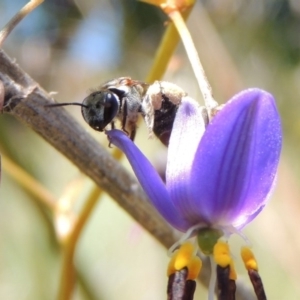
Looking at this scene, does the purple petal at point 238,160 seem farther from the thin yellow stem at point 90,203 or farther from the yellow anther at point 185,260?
the thin yellow stem at point 90,203

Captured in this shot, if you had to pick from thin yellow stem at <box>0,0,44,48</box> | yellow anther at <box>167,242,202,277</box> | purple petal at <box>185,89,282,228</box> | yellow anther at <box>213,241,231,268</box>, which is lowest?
yellow anther at <box>213,241,231,268</box>

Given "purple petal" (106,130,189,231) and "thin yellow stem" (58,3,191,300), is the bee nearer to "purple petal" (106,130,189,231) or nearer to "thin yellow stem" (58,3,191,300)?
"purple petal" (106,130,189,231)

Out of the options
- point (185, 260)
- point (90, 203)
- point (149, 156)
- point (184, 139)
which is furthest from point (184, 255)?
point (149, 156)

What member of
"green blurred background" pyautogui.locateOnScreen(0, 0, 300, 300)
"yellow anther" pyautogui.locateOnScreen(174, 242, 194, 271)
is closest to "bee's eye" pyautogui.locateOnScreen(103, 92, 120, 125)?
"yellow anther" pyautogui.locateOnScreen(174, 242, 194, 271)

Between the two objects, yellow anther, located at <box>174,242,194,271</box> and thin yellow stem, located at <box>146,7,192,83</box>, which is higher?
thin yellow stem, located at <box>146,7,192,83</box>

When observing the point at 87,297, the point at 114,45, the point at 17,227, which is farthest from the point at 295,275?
the point at 114,45

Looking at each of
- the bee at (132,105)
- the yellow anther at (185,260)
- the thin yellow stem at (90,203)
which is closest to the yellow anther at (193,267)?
the yellow anther at (185,260)

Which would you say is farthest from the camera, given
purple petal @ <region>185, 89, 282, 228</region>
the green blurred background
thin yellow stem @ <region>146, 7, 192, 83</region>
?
the green blurred background

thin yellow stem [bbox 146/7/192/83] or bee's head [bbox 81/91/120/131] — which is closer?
bee's head [bbox 81/91/120/131]
